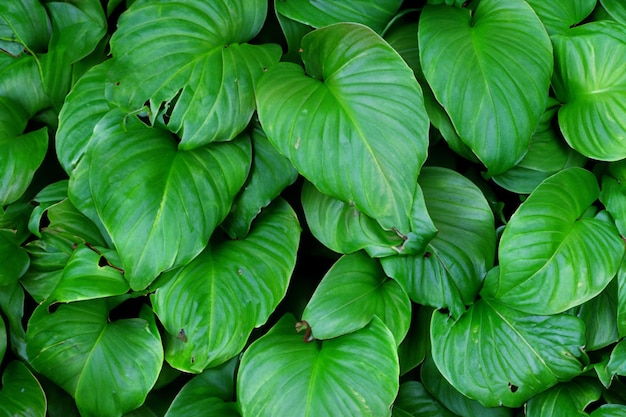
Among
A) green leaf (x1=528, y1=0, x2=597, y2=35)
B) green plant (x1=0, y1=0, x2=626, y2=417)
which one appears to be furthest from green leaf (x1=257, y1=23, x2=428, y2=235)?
green leaf (x1=528, y1=0, x2=597, y2=35)

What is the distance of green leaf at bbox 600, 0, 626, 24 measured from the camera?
3.67ft

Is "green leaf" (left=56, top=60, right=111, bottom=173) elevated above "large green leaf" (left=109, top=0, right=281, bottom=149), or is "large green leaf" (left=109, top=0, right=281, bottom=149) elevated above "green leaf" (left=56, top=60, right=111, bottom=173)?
"large green leaf" (left=109, top=0, right=281, bottom=149)

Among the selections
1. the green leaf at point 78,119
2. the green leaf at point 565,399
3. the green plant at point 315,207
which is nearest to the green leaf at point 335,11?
the green plant at point 315,207

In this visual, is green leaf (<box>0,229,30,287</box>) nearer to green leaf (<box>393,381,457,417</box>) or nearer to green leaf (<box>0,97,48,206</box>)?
green leaf (<box>0,97,48,206</box>)

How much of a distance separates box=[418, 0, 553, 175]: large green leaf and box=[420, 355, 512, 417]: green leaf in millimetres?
413

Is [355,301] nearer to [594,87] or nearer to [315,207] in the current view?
[315,207]

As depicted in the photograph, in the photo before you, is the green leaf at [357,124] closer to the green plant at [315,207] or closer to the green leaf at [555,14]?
the green plant at [315,207]

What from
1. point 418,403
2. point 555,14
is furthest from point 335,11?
point 418,403

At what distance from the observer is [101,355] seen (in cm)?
103

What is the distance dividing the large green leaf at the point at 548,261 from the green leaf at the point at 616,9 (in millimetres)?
394

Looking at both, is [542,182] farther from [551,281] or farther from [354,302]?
[354,302]

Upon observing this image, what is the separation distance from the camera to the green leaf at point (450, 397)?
1.15m

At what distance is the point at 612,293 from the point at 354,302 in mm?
462

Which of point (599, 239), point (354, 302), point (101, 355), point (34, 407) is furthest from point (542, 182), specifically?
point (34, 407)
